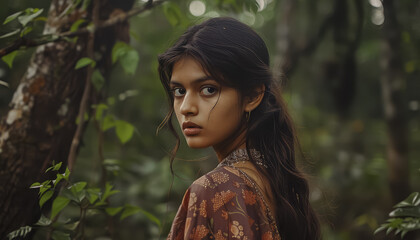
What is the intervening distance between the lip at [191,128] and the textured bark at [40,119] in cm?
85

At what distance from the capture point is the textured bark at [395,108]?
12.9 feet

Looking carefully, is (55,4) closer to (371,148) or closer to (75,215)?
(75,215)

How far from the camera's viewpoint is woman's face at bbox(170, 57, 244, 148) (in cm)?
166

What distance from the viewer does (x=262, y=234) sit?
1553 mm

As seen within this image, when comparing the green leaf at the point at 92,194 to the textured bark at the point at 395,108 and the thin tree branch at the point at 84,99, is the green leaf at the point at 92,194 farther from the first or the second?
the textured bark at the point at 395,108

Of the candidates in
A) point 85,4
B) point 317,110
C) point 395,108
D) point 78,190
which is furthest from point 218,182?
point 317,110

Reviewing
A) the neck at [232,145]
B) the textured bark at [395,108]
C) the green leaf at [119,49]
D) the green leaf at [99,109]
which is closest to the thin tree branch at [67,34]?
the green leaf at [119,49]

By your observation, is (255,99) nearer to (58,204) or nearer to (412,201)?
(412,201)

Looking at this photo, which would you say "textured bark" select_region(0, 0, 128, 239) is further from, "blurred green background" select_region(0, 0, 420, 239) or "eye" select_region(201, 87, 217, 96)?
"blurred green background" select_region(0, 0, 420, 239)

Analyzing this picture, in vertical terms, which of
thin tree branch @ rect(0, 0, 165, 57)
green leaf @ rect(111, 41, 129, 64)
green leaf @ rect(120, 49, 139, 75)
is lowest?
green leaf @ rect(120, 49, 139, 75)

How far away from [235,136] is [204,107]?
0.19m

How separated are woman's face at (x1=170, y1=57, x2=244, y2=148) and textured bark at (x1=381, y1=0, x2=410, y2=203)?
2.67 m

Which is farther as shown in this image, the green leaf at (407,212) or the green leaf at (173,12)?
the green leaf at (173,12)

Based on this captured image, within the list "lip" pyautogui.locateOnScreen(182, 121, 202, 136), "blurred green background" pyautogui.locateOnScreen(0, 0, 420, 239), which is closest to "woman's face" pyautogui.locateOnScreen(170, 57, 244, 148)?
"lip" pyautogui.locateOnScreen(182, 121, 202, 136)
